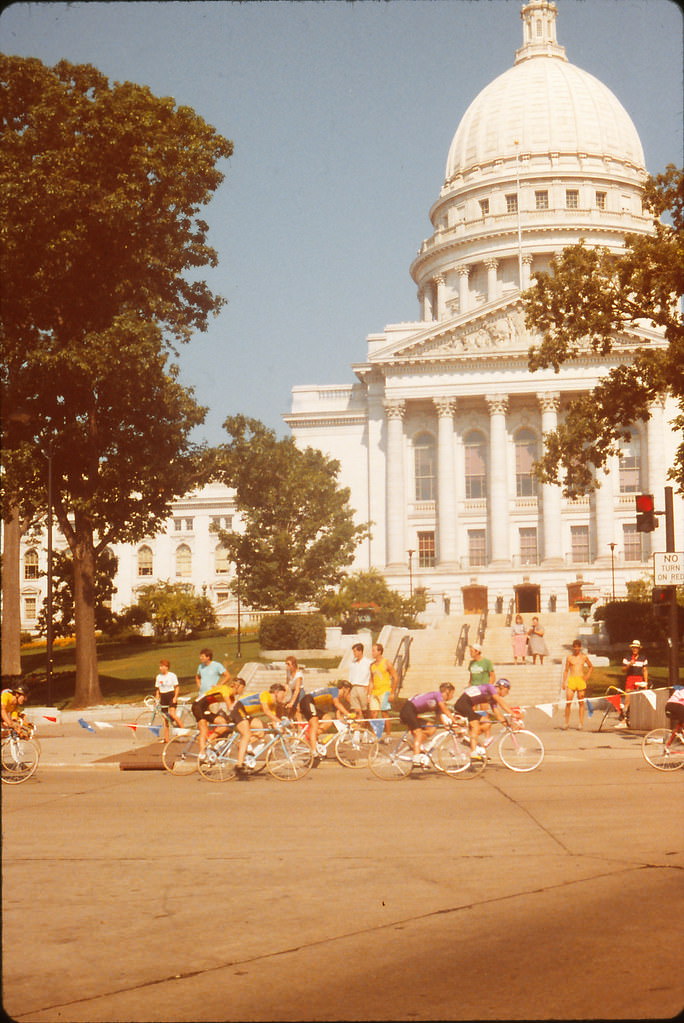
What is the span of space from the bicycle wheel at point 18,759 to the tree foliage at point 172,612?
139ft

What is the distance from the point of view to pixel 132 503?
34.2m

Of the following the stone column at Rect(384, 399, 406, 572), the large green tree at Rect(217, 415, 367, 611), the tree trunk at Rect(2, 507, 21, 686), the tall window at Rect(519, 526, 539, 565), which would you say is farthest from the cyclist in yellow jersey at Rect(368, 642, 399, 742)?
the tall window at Rect(519, 526, 539, 565)

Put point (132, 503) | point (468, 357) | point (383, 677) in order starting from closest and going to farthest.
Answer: point (383, 677) → point (132, 503) → point (468, 357)

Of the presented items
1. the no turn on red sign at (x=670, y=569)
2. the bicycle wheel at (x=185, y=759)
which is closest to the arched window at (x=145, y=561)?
the no turn on red sign at (x=670, y=569)

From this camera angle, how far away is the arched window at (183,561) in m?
84.8

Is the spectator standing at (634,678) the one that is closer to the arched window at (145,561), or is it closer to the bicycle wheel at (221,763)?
the bicycle wheel at (221,763)

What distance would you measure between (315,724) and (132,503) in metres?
15.6

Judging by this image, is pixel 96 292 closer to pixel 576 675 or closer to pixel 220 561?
pixel 576 675

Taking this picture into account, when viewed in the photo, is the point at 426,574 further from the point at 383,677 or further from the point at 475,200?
the point at 383,677

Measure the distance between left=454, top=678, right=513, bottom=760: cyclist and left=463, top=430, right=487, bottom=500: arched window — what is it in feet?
227

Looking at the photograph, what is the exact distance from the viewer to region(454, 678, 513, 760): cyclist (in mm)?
18328

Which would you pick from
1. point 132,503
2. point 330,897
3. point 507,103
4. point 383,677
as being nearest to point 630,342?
point 507,103

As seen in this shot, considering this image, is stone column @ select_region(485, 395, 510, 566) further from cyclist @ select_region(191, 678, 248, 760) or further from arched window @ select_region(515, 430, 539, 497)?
cyclist @ select_region(191, 678, 248, 760)

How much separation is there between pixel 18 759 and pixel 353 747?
17.5ft
